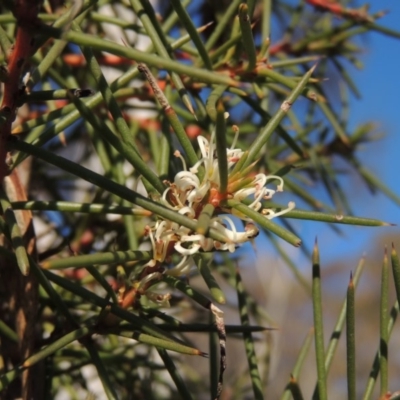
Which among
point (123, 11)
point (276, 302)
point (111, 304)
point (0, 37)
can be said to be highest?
point (123, 11)

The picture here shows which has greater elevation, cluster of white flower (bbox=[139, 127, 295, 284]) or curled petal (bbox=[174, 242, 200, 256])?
cluster of white flower (bbox=[139, 127, 295, 284])

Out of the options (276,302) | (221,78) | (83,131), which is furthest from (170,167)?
(276,302)

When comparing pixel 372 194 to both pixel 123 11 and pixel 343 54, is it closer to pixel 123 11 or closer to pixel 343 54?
pixel 343 54

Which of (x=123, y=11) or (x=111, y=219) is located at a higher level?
(x=123, y=11)

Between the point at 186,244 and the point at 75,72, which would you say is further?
the point at 75,72

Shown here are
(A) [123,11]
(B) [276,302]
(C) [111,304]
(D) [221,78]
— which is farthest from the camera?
(B) [276,302]

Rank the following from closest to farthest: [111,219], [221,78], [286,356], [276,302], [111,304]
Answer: [221,78]
[111,304]
[111,219]
[286,356]
[276,302]

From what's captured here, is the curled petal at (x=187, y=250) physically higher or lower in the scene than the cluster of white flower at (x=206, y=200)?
lower

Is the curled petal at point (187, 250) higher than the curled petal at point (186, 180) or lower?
lower
